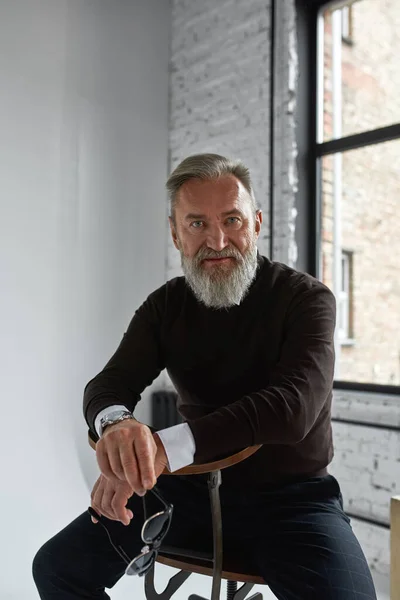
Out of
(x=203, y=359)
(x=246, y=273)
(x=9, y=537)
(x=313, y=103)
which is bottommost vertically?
(x=9, y=537)

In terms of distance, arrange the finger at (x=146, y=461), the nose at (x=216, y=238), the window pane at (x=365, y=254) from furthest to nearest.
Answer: the window pane at (x=365, y=254), the nose at (x=216, y=238), the finger at (x=146, y=461)

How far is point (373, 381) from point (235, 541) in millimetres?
1648

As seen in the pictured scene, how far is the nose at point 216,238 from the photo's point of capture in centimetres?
166

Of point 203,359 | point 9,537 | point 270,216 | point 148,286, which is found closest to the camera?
point 203,359

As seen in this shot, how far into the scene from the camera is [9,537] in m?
2.82

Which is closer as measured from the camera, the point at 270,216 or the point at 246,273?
the point at 246,273

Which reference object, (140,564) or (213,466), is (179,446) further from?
(140,564)

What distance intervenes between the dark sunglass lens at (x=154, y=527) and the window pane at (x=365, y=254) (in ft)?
→ 6.14

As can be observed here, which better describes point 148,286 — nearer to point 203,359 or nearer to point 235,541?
point 203,359

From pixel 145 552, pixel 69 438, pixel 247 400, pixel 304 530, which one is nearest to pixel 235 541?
pixel 304 530

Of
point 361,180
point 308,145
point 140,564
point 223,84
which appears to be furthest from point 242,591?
point 223,84

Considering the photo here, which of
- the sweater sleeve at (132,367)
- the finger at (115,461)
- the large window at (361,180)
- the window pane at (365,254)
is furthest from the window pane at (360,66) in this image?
the finger at (115,461)

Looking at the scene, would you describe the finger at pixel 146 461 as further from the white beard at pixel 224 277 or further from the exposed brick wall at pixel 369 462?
the exposed brick wall at pixel 369 462

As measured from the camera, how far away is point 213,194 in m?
1.66
